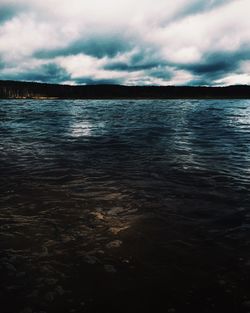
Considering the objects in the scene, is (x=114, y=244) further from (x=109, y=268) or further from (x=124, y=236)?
(x=109, y=268)

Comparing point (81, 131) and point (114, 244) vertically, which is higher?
point (81, 131)

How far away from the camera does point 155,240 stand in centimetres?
580

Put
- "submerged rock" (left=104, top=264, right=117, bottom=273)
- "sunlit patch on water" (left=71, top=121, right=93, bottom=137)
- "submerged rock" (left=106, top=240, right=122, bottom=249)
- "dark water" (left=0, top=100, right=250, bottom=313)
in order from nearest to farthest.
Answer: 1. "dark water" (left=0, top=100, right=250, bottom=313)
2. "submerged rock" (left=104, top=264, right=117, bottom=273)
3. "submerged rock" (left=106, top=240, right=122, bottom=249)
4. "sunlit patch on water" (left=71, top=121, right=93, bottom=137)

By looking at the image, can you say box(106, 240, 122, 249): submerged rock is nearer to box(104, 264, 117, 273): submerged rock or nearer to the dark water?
the dark water

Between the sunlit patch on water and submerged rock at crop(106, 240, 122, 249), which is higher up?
the sunlit patch on water

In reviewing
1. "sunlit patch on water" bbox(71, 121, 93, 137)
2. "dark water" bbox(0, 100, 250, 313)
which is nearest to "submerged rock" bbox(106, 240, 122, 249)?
"dark water" bbox(0, 100, 250, 313)

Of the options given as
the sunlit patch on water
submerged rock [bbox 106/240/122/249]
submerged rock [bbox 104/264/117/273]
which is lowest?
submerged rock [bbox 104/264/117/273]

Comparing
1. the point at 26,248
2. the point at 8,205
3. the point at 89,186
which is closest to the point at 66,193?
the point at 89,186

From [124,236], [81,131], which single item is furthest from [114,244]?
[81,131]

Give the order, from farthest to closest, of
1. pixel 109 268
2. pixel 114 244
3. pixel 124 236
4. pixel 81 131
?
pixel 81 131, pixel 124 236, pixel 114 244, pixel 109 268

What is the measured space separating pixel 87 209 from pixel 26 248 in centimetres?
193

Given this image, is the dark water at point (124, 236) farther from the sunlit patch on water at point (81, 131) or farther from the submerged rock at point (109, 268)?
the sunlit patch on water at point (81, 131)

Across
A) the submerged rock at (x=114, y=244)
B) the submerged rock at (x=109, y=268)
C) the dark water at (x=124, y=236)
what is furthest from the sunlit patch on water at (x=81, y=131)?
the submerged rock at (x=109, y=268)

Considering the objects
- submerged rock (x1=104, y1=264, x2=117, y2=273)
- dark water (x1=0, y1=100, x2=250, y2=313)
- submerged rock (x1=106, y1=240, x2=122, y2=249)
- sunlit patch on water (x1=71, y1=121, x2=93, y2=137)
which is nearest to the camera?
dark water (x1=0, y1=100, x2=250, y2=313)
